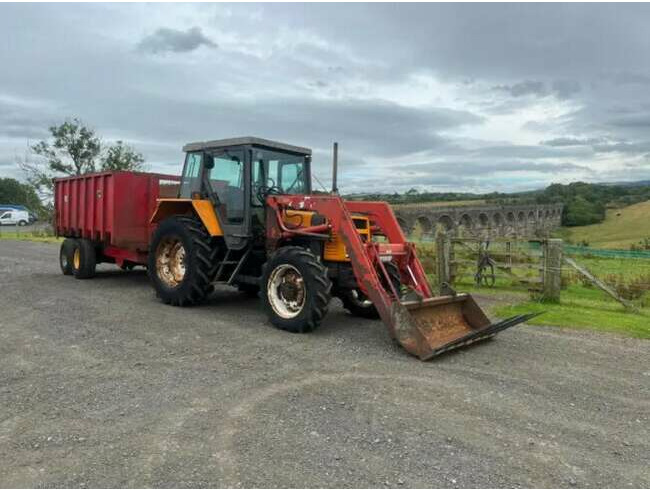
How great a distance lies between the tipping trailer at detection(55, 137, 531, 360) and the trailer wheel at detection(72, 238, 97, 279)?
45.2 inches

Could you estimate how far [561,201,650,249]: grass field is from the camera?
188 feet

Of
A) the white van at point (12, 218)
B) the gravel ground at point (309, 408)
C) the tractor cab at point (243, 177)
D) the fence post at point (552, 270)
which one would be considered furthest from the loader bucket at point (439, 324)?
the white van at point (12, 218)

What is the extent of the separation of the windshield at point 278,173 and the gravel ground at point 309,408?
6.58 ft

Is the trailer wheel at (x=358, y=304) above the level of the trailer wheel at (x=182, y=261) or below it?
below

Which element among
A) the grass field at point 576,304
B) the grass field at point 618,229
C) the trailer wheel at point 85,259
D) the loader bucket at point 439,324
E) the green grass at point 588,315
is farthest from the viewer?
the grass field at point 618,229

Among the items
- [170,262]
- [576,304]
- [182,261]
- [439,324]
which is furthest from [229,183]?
[576,304]

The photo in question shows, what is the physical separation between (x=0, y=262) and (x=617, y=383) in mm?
14508

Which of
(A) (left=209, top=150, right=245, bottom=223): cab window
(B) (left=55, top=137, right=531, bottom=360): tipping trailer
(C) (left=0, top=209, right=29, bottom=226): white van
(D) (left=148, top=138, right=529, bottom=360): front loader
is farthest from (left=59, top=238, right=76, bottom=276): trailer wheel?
(C) (left=0, top=209, right=29, bottom=226): white van

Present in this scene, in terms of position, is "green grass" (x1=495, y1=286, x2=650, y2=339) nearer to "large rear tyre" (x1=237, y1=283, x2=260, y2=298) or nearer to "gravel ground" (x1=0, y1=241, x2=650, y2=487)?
"gravel ground" (x1=0, y1=241, x2=650, y2=487)

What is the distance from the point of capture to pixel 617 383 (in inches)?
204

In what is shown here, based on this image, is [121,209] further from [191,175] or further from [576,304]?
[576,304]

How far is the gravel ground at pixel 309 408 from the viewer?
3.40 meters

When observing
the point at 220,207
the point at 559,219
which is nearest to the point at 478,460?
the point at 220,207

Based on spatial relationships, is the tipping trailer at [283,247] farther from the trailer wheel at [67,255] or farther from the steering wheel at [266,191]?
the trailer wheel at [67,255]
